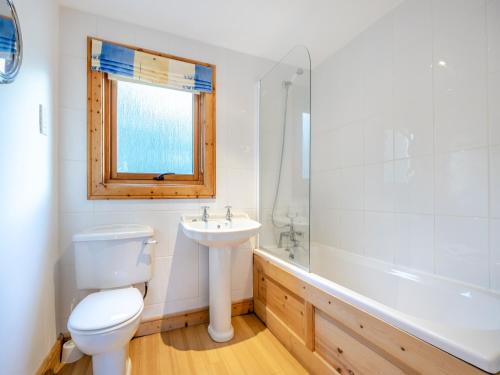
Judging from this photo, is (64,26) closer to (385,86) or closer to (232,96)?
(232,96)

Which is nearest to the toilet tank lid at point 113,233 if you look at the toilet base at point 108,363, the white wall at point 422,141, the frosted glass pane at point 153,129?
the frosted glass pane at point 153,129

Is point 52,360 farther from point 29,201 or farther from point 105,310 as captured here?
point 29,201

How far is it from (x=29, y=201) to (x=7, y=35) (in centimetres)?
74

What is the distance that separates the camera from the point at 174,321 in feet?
5.98

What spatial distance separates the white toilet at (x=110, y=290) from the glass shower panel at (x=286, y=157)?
97cm

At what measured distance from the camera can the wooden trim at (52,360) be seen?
1.28m

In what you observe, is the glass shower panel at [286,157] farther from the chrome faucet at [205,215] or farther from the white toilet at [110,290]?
the white toilet at [110,290]

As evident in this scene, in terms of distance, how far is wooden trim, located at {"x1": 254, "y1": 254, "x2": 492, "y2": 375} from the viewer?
2.56 ft

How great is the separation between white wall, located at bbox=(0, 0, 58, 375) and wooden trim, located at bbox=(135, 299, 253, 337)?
54cm

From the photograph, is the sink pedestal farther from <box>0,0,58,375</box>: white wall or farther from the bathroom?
<box>0,0,58,375</box>: white wall

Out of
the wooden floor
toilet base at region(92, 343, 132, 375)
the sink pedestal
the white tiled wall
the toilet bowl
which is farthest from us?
the sink pedestal

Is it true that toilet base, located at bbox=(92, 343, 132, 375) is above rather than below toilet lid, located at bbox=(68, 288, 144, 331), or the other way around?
below

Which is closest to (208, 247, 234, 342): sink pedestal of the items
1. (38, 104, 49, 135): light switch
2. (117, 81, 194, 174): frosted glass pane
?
(117, 81, 194, 174): frosted glass pane

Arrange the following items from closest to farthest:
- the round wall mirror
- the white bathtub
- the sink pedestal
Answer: the white bathtub < the round wall mirror < the sink pedestal
